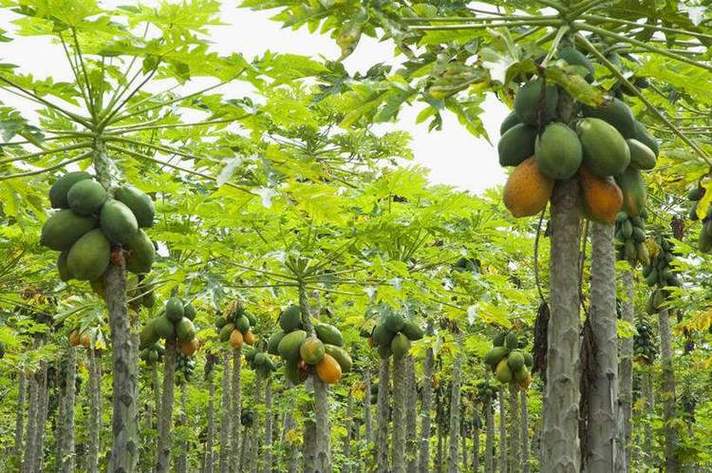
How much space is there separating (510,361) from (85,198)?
8.07 meters

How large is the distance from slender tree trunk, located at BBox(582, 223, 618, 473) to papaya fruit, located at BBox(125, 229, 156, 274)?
2.43 metres

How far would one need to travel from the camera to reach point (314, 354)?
6402mm

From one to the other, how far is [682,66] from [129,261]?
2960mm

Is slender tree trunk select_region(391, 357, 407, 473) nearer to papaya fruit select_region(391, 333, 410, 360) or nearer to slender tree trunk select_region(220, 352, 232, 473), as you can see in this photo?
papaya fruit select_region(391, 333, 410, 360)

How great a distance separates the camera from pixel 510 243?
752 cm

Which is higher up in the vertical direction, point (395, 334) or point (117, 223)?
point (395, 334)

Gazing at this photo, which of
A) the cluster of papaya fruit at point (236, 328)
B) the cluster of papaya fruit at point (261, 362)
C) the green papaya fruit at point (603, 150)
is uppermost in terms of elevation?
the cluster of papaya fruit at point (261, 362)

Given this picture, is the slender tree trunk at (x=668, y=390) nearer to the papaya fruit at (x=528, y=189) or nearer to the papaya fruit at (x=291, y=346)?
the papaya fruit at (x=291, y=346)

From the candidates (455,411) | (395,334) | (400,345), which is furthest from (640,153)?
(455,411)

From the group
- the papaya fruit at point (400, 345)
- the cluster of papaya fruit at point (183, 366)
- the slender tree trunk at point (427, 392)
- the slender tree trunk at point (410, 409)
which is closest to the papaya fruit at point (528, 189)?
the papaya fruit at point (400, 345)

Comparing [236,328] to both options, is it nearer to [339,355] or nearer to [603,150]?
[339,355]

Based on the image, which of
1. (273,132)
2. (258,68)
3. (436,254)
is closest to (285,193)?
(258,68)

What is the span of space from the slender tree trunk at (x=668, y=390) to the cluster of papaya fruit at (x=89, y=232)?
11672mm

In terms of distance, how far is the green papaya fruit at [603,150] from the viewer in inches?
98.0
